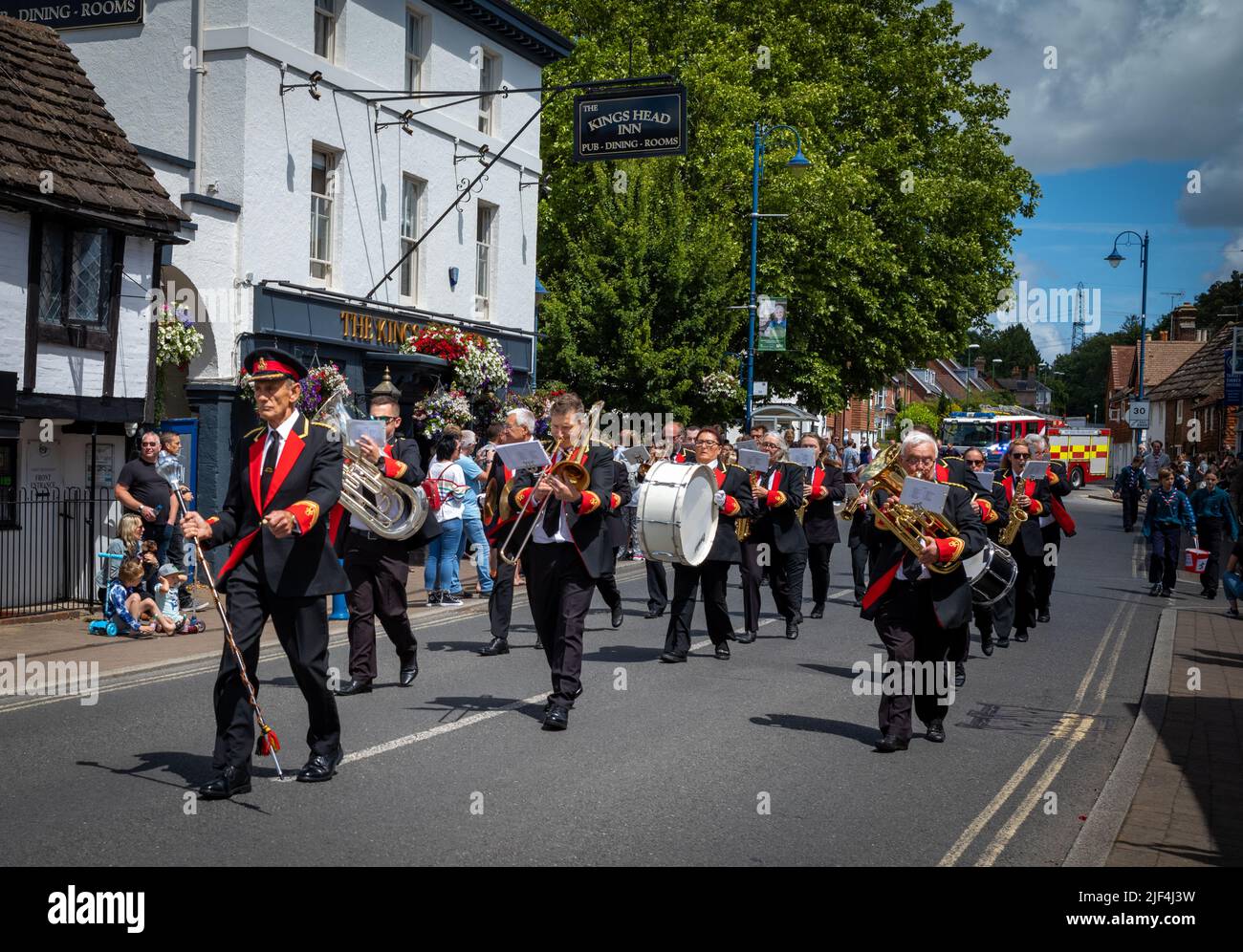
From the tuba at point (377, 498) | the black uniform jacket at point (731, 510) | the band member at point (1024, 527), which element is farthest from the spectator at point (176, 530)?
the band member at point (1024, 527)

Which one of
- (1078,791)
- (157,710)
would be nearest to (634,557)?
(157,710)

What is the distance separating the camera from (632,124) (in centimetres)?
1909

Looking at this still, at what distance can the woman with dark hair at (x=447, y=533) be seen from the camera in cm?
1532

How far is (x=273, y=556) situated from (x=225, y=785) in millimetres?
1157

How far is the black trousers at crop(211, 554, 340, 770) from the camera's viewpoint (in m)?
6.46

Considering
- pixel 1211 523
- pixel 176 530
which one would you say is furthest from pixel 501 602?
pixel 1211 523

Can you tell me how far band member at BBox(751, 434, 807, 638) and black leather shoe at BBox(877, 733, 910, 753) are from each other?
5.01m

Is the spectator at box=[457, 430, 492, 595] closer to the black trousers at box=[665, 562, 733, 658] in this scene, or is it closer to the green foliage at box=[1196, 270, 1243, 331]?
the black trousers at box=[665, 562, 733, 658]

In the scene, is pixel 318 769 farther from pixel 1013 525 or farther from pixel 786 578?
pixel 1013 525

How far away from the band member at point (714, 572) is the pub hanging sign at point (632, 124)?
8050mm

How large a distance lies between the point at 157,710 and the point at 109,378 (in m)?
Answer: 7.60

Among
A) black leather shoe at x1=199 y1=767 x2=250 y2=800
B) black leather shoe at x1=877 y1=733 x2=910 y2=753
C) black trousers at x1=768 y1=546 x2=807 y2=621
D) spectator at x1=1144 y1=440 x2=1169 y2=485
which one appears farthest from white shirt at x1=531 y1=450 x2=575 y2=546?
spectator at x1=1144 y1=440 x2=1169 y2=485

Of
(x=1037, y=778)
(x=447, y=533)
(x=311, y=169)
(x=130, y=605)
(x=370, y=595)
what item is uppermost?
(x=311, y=169)

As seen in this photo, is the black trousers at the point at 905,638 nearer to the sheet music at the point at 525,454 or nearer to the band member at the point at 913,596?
the band member at the point at 913,596
